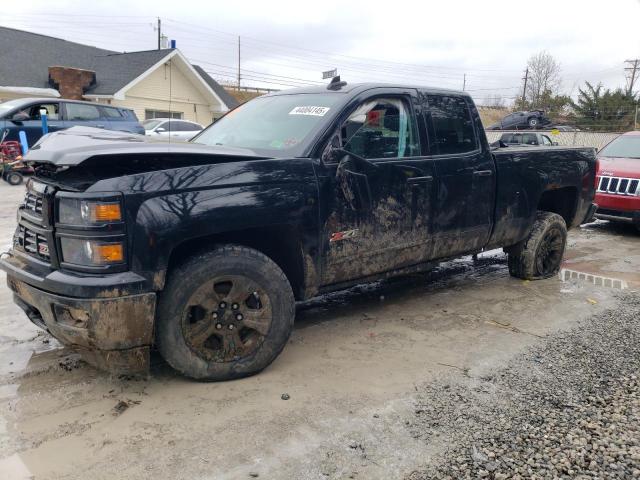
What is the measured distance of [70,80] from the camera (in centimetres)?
2175

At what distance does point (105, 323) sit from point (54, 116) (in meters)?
13.0

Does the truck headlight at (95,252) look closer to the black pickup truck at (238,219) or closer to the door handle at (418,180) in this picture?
the black pickup truck at (238,219)

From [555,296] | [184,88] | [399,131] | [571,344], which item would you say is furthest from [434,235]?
[184,88]

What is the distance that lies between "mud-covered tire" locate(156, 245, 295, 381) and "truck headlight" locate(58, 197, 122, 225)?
0.50 meters

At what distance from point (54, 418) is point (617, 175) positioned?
885 cm

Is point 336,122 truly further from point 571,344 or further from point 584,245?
point 584,245

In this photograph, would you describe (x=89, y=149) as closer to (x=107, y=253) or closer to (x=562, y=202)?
(x=107, y=253)

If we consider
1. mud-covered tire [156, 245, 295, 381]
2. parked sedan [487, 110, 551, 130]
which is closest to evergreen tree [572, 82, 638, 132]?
parked sedan [487, 110, 551, 130]

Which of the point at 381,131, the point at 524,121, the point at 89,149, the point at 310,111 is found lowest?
the point at 89,149

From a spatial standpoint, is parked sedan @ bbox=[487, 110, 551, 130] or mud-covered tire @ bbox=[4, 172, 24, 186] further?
parked sedan @ bbox=[487, 110, 551, 130]

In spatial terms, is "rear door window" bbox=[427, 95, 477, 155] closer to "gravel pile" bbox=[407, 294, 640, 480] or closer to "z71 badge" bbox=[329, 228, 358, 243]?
"z71 badge" bbox=[329, 228, 358, 243]

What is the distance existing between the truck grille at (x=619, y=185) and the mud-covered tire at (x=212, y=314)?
727 cm

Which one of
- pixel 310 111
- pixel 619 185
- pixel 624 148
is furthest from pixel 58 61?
pixel 310 111

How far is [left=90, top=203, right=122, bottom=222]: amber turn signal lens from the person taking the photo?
9.39 feet
